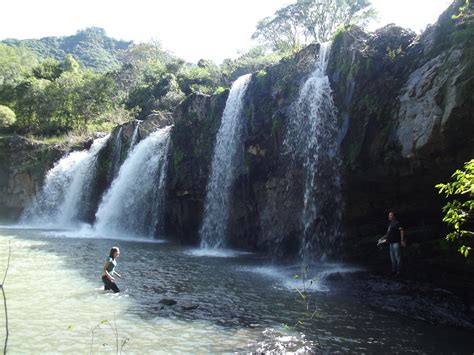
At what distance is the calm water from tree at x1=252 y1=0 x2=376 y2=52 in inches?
1344

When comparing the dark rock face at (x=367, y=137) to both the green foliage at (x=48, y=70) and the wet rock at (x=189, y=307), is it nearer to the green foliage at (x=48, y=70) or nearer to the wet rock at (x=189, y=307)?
the wet rock at (x=189, y=307)

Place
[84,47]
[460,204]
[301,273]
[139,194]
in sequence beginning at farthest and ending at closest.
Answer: [84,47]
[139,194]
[301,273]
[460,204]

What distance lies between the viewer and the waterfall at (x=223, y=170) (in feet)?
69.1

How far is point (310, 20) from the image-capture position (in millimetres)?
46875

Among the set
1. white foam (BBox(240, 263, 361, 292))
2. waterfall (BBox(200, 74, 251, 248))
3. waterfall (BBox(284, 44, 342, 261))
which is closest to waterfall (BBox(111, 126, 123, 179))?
waterfall (BBox(200, 74, 251, 248))

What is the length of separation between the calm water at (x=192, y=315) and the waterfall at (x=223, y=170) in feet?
21.2

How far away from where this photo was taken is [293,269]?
15.1 m

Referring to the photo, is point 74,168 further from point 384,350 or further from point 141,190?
point 384,350

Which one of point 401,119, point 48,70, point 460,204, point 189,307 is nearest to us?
point 460,204

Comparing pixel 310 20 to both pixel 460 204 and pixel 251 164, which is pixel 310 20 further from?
pixel 460 204

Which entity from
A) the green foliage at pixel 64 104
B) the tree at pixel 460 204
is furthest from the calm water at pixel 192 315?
the green foliage at pixel 64 104

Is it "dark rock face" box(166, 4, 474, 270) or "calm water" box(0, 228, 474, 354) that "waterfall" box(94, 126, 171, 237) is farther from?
"calm water" box(0, 228, 474, 354)

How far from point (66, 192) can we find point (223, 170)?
15387mm

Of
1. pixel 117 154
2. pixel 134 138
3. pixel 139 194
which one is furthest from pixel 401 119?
pixel 117 154
